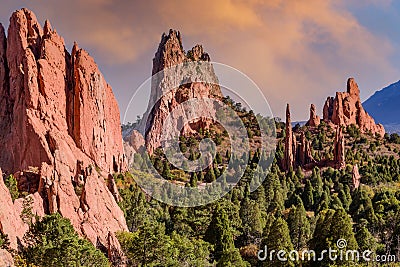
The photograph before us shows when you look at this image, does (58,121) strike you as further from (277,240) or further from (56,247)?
(56,247)

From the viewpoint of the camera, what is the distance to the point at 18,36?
72000 mm

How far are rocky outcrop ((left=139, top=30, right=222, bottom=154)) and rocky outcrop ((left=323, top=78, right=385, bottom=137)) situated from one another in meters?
33.5

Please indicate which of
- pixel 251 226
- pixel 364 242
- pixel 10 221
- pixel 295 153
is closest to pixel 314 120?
pixel 295 153

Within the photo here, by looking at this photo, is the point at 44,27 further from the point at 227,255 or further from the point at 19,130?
the point at 227,255

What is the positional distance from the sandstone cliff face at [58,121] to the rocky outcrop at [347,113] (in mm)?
80623

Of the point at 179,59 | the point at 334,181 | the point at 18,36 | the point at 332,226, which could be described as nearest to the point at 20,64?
the point at 18,36

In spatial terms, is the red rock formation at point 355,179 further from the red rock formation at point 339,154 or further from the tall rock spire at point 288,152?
the tall rock spire at point 288,152

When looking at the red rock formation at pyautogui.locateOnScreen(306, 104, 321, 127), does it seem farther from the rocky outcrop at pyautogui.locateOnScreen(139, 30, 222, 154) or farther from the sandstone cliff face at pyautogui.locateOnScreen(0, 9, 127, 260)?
the sandstone cliff face at pyautogui.locateOnScreen(0, 9, 127, 260)

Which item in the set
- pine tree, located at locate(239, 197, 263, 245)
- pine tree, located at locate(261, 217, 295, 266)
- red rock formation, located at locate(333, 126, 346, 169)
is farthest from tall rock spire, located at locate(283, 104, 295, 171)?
pine tree, located at locate(261, 217, 295, 266)

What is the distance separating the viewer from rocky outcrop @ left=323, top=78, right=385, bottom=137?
145125mm

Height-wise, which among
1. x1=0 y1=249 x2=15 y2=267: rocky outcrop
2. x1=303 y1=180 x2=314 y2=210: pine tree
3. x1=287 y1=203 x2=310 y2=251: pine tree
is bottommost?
x1=0 y1=249 x2=15 y2=267: rocky outcrop

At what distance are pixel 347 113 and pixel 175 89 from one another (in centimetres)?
5278

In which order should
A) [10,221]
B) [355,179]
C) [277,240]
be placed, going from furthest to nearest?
[355,179], [277,240], [10,221]

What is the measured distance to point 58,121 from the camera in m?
69.0
